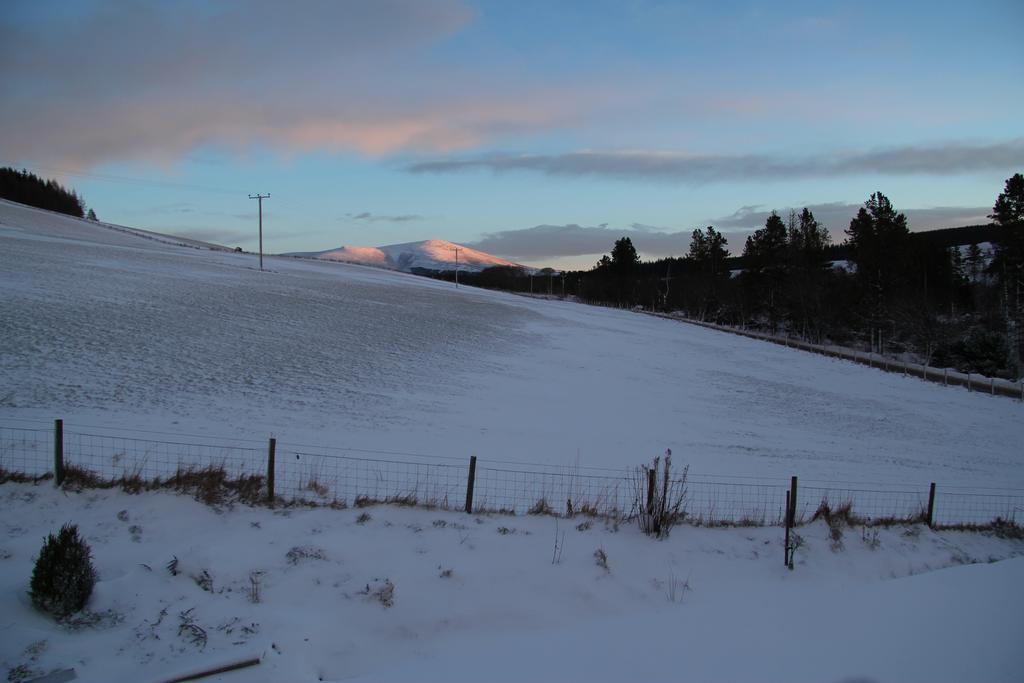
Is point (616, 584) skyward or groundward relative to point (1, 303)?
groundward

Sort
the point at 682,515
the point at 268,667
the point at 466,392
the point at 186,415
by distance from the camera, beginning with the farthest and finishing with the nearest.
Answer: the point at 466,392 → the point at 186,415 → the point at 682,515 → the point at 268,667

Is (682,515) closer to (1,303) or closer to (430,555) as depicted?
(430,555)

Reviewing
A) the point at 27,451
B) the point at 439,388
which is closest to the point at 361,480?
the point at 27,451

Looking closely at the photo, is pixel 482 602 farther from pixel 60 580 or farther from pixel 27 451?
pixel 27 451

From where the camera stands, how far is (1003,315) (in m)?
47.7

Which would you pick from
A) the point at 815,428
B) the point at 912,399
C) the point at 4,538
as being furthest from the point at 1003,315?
the point at 4,538

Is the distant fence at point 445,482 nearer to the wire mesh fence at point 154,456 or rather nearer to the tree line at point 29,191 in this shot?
the wire mesh fence at point 154,456

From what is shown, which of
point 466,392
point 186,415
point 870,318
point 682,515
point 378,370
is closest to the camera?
point 682,515

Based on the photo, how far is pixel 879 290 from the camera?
6016 centimetres

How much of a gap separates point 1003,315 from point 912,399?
24.7 m

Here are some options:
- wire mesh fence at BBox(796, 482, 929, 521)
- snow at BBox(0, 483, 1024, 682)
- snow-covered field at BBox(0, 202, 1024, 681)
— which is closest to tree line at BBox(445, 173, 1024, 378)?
snow-covered field at BBox(0, 202, 1024, 681)

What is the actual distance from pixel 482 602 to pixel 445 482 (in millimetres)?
6491

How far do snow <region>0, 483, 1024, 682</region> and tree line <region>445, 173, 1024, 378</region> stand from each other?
4752 cm

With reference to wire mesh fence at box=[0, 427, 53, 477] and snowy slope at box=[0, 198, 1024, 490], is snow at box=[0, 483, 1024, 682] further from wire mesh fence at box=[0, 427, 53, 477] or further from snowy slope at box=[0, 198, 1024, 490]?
snowy slope at box=[0, 198, 1024, 490]
